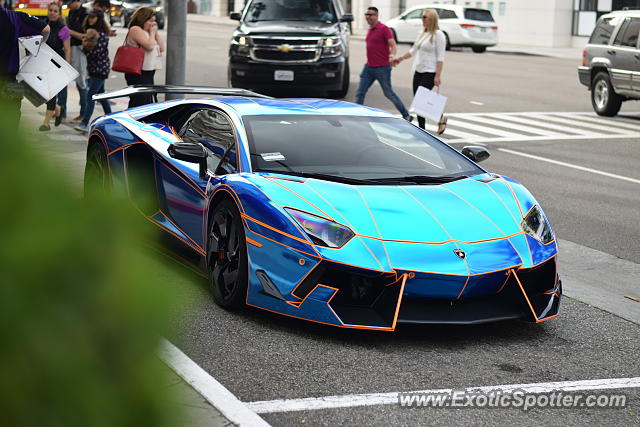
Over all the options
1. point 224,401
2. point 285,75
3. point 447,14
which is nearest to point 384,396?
point 224,401

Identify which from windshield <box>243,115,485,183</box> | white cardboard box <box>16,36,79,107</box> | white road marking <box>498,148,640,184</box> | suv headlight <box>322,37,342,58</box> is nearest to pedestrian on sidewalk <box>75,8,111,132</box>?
white cardboard box <box>16,36,79,107</box>

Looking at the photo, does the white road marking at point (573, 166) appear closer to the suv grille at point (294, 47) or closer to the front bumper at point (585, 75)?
the suv grille at point (294, 47)

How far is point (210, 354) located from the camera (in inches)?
195

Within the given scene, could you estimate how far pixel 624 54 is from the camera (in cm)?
1884

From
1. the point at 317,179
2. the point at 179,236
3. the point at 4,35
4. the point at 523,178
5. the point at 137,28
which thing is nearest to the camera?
the point at 317,179

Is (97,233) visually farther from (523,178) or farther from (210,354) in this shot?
(523,178)

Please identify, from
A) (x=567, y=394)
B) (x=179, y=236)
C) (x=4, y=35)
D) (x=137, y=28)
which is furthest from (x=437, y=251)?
(x=137, y=28)

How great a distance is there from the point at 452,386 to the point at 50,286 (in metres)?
3.99

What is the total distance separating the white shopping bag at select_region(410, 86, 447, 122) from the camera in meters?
14.6

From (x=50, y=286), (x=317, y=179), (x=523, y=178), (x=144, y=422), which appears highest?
(x=50, y=286)

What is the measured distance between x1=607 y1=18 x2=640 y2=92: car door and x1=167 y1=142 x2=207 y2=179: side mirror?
558 inches

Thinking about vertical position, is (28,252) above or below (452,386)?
above

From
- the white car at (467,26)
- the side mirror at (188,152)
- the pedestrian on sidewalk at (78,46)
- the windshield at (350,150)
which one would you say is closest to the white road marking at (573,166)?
the windshield at (350,150)

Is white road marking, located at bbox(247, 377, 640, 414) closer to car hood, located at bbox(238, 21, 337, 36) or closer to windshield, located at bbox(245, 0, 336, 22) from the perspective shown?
car hood, located at bbox(238, 21, 337, 36)
